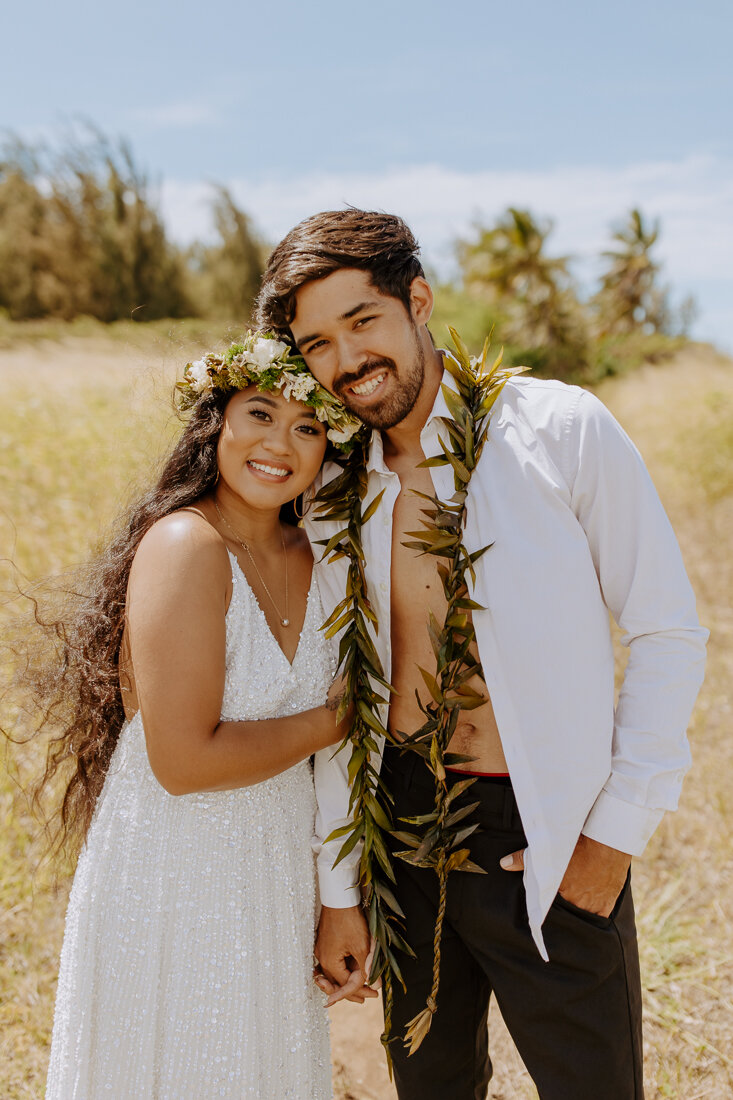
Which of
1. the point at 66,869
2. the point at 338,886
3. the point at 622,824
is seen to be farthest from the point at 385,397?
the point at 66,869

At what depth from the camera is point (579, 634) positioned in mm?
2025

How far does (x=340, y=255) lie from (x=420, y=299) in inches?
12.1

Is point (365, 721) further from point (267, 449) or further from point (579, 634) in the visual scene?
point (267, 449)

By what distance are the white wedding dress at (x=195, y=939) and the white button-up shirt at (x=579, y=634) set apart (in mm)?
654

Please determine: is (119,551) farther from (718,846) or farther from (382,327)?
(718,846)

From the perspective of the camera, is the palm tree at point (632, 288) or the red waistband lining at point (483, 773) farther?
the palm tree at point (632, 288)

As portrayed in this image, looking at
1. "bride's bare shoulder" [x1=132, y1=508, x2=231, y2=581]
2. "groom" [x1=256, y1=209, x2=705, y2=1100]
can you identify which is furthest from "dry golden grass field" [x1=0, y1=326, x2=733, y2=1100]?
"groom" [x1=256, y1=209, x2=705, y2=1100]

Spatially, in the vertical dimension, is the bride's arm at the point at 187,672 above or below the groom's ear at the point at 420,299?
below

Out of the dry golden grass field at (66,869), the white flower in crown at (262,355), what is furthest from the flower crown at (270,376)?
the dry golden grass field at (66,869)

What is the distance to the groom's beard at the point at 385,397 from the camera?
90.4 inches

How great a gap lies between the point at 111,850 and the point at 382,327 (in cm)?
162

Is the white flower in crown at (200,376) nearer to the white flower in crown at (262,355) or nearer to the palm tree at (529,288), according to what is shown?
the white flower in crown at (262,355)

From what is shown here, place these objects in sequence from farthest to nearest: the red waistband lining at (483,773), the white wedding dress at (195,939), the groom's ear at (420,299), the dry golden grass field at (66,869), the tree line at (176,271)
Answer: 1. the tree line at (176,271)
2. the dry golden grass field at (66,869)
3. the groom's ear at (420,299)
4. the red waistband lining at (483,773)
5. the white wedding dress at (195,939)

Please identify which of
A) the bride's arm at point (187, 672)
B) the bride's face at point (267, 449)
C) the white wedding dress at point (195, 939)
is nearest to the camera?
the bride's arm at point (187, 672)
